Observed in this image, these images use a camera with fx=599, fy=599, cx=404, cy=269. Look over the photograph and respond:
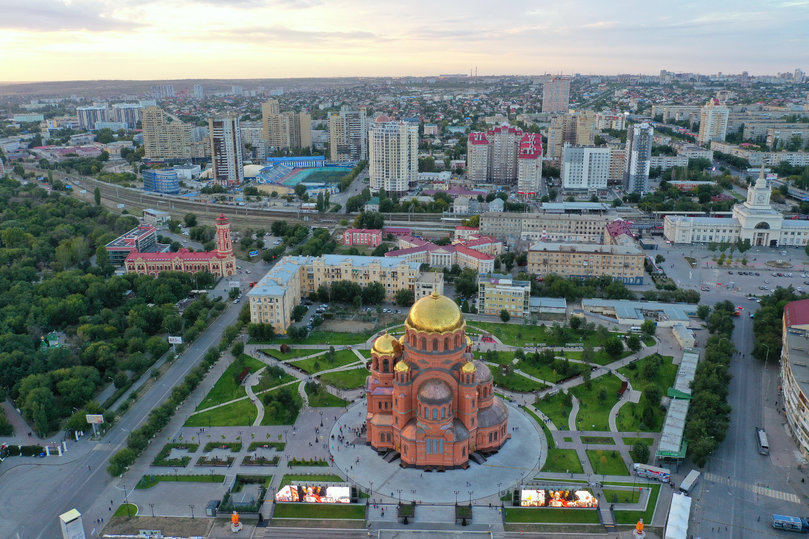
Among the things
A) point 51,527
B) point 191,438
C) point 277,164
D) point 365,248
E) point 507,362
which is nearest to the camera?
point 51,527

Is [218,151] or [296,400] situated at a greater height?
[218,151]

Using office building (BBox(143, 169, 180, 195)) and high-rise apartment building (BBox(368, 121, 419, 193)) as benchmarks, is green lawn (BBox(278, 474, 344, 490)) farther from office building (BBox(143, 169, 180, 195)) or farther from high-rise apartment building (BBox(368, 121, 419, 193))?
office building (BBox(143, 169, 180, 195))

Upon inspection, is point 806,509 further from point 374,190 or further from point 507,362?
point 374,190

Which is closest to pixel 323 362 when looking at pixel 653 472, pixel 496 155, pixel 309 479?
pixel 309 479

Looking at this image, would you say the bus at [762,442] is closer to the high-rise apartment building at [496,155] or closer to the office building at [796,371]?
the office building at [796,371]

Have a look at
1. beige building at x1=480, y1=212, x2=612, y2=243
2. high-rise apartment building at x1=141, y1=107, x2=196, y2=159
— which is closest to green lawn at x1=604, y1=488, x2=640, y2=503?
beige building at x1=480, y1=212, x2=612, y2=243

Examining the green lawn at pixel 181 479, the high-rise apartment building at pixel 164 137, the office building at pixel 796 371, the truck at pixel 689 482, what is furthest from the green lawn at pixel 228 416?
the high-rise apartment building at pixel 164 137

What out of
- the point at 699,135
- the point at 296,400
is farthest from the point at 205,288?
the point at 699,135

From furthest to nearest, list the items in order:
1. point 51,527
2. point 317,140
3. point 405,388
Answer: point 317,140 < point 405,388 < point 51,527
